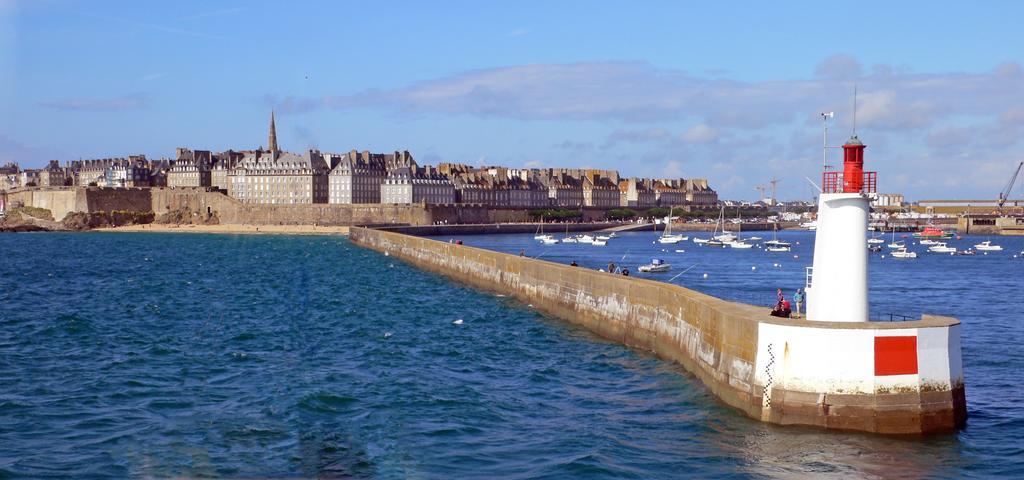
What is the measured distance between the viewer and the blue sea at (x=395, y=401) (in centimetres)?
1545

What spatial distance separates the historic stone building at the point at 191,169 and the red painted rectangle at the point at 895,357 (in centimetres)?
17121

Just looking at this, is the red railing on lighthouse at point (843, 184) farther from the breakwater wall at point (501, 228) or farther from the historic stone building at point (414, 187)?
the historic stone building at point (414, 187)

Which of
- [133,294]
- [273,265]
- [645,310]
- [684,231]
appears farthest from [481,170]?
[645,310]

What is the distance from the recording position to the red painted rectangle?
16.5m

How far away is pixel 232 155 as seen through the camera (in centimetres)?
17925

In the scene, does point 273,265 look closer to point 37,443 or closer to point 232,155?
point 37,443

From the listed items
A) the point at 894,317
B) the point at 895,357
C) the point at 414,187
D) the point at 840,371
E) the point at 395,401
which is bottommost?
the point at 395,401

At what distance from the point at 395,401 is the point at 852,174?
928 centimetres

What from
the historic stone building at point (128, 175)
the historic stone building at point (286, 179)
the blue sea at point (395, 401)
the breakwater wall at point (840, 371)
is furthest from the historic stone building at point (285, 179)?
the breakwater wall at point (840, 371)

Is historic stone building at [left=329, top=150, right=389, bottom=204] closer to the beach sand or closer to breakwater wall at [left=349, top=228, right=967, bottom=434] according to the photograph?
the beach sand

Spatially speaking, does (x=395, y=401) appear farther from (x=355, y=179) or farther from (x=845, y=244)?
(x=355, y=179)

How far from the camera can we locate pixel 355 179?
512ft

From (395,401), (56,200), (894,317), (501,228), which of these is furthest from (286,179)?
(395,401)

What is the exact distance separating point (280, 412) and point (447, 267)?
1572 inches
